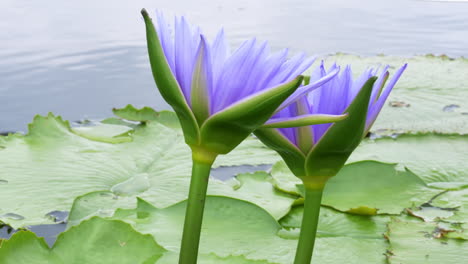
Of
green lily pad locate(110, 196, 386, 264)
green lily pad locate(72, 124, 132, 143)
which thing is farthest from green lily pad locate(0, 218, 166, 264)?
green lily pad locate(72, 124, 132, 143)

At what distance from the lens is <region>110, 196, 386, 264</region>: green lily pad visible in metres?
0.86

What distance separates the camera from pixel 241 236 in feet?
2.94

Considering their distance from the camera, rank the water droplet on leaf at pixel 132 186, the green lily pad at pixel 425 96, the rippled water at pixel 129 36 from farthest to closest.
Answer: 1. the rippled water at pixel 129 36
2. the green lily pad at pixel 425 96
3. the water droplet on leaf at pixel 132 186

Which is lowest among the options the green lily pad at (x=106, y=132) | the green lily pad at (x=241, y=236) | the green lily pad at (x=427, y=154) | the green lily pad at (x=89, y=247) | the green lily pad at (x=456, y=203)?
the green lily pad at (x=89, y=247)

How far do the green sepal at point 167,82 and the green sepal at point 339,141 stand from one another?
0.11m

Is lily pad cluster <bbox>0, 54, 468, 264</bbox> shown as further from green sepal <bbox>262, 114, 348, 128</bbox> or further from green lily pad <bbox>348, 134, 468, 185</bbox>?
green sepal <bbox>262, 114, 348, 128</bbox>

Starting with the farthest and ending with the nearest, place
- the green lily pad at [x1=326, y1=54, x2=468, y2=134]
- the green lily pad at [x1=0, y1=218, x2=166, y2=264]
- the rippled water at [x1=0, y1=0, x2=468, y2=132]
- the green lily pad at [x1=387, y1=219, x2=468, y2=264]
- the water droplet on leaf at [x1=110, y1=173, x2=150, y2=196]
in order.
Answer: the rippled water at [x1=0, y1=0, x2=468, y2=132], the green lily pad at [x1=326, y1=54, x2=468, y2=134], the water droplet on leaf at [x1=110, y1=173, x2=150, y2=196], the green lily pad at [x1=387, y1=219, x2=468, y2=264], the green lily pad at [x1=0, y1=218, x2=166, y2=264]

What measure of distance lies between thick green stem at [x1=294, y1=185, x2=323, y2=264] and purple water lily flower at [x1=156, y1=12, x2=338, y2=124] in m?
0.11

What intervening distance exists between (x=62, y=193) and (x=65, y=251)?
428 millimetres

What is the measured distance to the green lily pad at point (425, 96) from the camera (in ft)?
4.96

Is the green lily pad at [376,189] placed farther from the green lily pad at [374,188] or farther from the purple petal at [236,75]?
the purple petal at [236,75]

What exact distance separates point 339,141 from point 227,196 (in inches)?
20.7

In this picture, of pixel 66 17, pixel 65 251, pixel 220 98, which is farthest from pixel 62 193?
pixel 66 17

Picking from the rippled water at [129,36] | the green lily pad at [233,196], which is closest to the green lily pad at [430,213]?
the green lily pad at [233,196]
